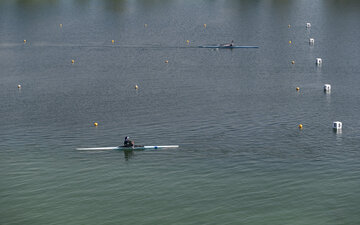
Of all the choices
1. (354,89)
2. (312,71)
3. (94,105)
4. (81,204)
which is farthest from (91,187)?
(312,71)

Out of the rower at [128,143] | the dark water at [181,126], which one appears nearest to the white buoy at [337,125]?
the dark water at [181,126]

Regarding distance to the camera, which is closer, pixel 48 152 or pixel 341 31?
pixel 48 152

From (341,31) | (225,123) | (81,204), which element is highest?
(341,31)

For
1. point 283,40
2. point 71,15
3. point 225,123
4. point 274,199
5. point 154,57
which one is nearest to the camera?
point 274,199

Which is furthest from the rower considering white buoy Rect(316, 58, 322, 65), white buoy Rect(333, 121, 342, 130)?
white buoy Rect(316, 58, 322, 65)

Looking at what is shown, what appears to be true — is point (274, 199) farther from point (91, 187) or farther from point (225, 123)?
point (225, 123)

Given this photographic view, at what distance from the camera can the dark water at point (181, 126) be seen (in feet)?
152

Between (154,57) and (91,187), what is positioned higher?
(154,57)

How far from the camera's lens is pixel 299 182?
4966 cm

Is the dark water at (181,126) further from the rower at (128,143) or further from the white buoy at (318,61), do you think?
the rower at (128,143)

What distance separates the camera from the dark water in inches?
1820

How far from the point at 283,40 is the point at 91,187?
→ 7343 centimetres

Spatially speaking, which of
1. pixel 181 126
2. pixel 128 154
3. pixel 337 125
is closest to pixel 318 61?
pixel 337 125

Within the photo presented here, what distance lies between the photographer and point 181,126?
64375 mm
